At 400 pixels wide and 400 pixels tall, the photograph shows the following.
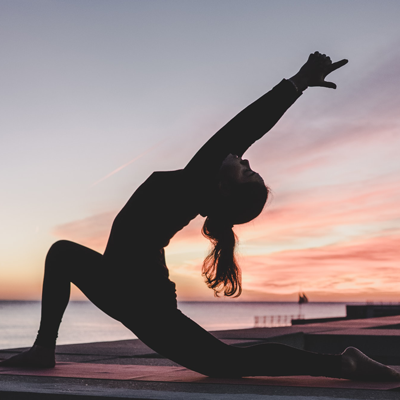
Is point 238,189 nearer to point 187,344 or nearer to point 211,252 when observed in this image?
point 211,252

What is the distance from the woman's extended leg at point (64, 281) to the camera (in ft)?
11.3

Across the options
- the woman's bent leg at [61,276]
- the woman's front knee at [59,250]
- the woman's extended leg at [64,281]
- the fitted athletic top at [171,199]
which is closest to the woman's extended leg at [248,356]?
the fitted athletic top at [171,199]

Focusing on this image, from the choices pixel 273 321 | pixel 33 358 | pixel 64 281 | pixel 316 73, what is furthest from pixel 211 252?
pixel 273 321

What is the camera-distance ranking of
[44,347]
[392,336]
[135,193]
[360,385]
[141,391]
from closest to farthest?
1. [141,391]
2. [360,385]
3. [135,193]
4. [44,347]
5. [392,336]

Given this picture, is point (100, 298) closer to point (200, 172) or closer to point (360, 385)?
point (200, 172)

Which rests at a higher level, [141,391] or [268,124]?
[268,124]

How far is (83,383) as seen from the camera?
128 inches

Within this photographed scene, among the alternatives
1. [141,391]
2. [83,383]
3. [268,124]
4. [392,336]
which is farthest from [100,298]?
[392,336]

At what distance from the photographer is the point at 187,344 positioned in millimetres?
3246

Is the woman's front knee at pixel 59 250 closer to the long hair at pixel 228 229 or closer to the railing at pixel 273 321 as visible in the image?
the long hair at pixel 228 229

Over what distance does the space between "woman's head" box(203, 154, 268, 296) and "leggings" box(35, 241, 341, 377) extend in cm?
35

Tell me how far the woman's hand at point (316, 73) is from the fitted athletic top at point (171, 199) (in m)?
0.07

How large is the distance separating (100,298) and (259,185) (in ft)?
3.96

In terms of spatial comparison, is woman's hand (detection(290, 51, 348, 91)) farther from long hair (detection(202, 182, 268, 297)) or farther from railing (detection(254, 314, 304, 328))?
railing (detection(254, 314, 304, 328))
